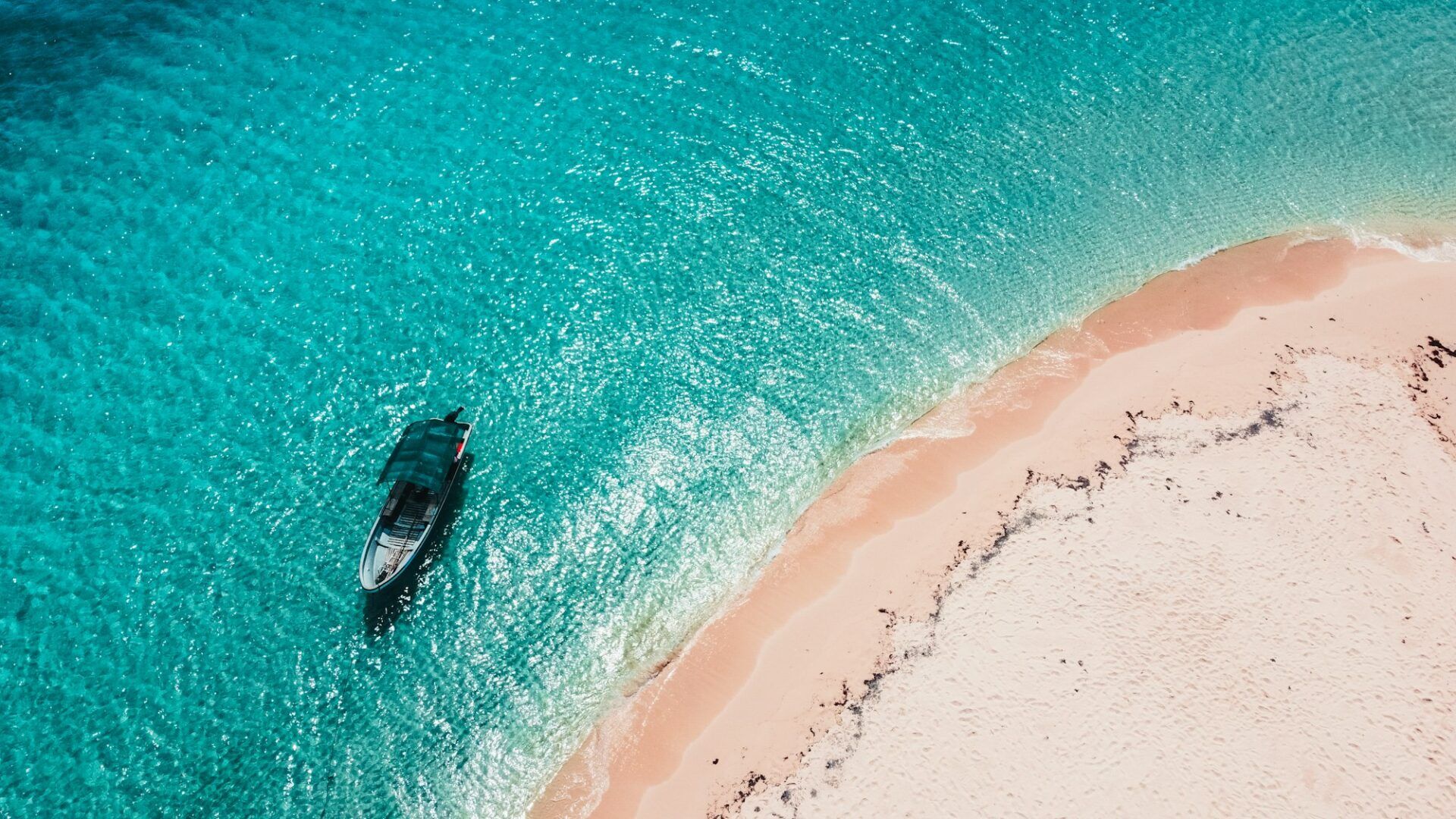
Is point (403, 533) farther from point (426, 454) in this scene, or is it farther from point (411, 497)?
point (426, 454)

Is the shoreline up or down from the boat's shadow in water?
up

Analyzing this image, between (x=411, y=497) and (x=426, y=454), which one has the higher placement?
(x=426, y=454)

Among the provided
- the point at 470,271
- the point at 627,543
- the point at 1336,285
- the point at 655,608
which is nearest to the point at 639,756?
the point at 655,608

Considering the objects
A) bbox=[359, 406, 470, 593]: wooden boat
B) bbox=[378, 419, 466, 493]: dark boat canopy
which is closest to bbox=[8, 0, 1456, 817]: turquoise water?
bbox=[359, 406, 470, 593]: wooden boat

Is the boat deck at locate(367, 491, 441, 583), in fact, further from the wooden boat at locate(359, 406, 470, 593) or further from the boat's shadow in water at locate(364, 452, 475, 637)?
the boat's shadow in water at locate(364, 452, 475, 637)

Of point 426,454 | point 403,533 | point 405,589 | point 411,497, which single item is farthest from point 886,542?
point 411,497
